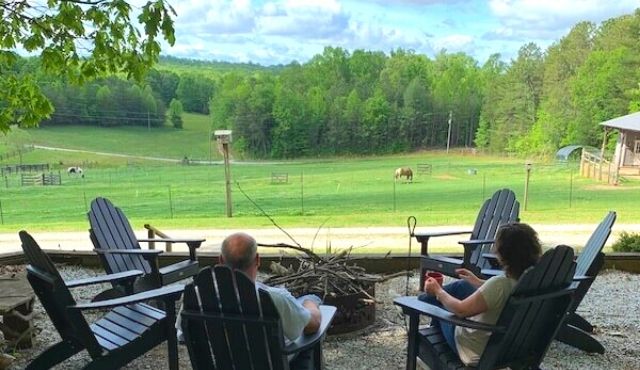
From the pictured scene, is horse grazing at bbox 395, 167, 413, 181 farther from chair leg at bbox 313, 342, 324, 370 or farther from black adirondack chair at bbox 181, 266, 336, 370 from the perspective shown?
black adirondack chair at bbox 181, 266, 336, 370

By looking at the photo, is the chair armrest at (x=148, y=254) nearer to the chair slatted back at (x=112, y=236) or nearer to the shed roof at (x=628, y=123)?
the chair slatted back at (x=112, y=236)

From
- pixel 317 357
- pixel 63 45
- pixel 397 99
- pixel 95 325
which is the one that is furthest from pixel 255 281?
pixel 397 99

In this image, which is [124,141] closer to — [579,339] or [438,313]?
[579,339]

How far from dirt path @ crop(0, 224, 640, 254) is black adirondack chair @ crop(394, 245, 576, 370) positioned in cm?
507

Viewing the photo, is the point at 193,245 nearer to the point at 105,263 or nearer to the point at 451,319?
the point at 105,263

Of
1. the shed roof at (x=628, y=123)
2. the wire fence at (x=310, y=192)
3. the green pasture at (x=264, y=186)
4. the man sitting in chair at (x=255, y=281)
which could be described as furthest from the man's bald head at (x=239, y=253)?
the shed roof at (x=628, y=123)

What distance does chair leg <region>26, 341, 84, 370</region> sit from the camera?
8.12 feet

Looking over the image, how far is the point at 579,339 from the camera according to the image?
9.73 feet

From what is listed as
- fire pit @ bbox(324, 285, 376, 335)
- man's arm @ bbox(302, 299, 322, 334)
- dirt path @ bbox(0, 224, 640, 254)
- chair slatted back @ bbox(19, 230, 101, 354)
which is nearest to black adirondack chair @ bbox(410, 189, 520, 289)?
fire pit @ bbox(324, 285, 376, 335)

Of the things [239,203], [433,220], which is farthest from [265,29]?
[433,220]

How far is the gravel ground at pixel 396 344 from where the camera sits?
289cm

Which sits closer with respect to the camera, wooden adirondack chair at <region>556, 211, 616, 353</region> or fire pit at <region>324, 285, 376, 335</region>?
wooden adirondack chair at <region>556, 211, 616, 353</region>

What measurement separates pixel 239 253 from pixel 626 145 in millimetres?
13433

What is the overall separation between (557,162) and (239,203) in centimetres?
879
